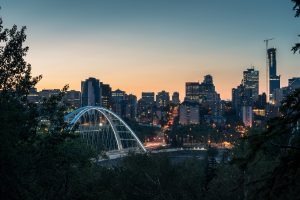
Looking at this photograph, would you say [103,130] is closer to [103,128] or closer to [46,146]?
[103,128]

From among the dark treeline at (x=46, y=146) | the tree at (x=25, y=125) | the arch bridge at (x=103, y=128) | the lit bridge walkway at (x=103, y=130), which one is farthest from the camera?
the arch bridge at (x=103, y=128)

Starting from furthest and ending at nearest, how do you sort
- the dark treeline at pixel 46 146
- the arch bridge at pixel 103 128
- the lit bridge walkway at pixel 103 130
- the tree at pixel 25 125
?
1. the arch bridge at pixel 103 128
2. the lit bridge walkway at pixel 103 130
3. the tree at pixel 25 125
4. the dark treeline at pixel 46 146

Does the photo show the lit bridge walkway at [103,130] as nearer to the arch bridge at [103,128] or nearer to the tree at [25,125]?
the arch bridge at [103,128]

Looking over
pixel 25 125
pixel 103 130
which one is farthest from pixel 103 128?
pixel 25 125

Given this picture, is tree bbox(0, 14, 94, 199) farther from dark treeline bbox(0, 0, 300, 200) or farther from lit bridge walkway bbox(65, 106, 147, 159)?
lit bridge walkway bbox(65, 106, 147, 159)

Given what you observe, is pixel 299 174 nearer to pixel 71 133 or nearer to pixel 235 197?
pixel 71 133

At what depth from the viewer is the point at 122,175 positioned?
3148cm

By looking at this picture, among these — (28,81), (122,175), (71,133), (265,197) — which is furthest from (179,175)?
(265,197)

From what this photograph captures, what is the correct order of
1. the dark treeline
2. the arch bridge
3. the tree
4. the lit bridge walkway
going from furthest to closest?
the arch bridge < the lit bridge walkway < the tree < the dark treeline

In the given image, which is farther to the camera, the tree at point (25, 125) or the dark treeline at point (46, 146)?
the tree at point (25, 125)

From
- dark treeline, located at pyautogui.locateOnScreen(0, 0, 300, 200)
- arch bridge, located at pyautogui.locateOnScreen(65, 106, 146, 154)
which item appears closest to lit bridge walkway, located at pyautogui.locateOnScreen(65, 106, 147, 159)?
arch bridge, located at pyautogui.locateOnScreen(65, 106, 146, 154)

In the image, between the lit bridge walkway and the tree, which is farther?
the lit bridge walkway

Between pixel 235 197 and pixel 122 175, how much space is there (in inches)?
330

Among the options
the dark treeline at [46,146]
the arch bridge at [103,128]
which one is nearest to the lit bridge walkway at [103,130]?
the arch bridge at [103,128]
